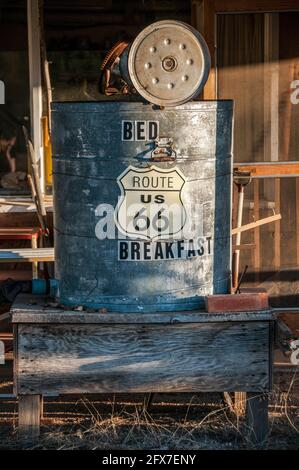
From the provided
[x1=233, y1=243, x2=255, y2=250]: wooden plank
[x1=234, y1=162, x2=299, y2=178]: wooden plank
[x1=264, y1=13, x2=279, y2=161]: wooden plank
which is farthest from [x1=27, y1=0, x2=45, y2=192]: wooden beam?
[x1=264, y1=13, x2=279, y2=161]: wooden plank

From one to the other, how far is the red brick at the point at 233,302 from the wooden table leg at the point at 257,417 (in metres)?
0.54

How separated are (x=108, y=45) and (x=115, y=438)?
376 cm

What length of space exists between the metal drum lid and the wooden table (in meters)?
1.27

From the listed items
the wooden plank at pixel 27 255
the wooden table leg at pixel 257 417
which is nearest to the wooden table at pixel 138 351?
the wooden table leg at pixel 257 417

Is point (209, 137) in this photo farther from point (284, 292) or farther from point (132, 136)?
point (284, 292)

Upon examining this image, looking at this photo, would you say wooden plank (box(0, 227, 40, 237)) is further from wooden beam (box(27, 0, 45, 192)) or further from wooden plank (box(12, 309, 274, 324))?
wooden plank (box(12, 309, 274, 324))

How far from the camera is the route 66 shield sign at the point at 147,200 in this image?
18.7 ft

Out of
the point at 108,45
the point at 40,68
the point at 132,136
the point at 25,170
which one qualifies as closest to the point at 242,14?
the point at 108,45

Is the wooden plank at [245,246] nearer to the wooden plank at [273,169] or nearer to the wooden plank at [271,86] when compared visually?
the wooden plank at [273,169]

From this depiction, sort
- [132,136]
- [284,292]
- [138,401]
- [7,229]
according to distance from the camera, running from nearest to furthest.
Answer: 1. [132,136]
2. [138,401]
3. [7,229]
4. [284,292]

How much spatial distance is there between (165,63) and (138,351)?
167 centimetres

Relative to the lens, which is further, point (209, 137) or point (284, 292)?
point (284, 292)

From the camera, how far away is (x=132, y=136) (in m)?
5.70

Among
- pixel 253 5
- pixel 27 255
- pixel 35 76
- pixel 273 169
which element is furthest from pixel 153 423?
pixel 253 5
